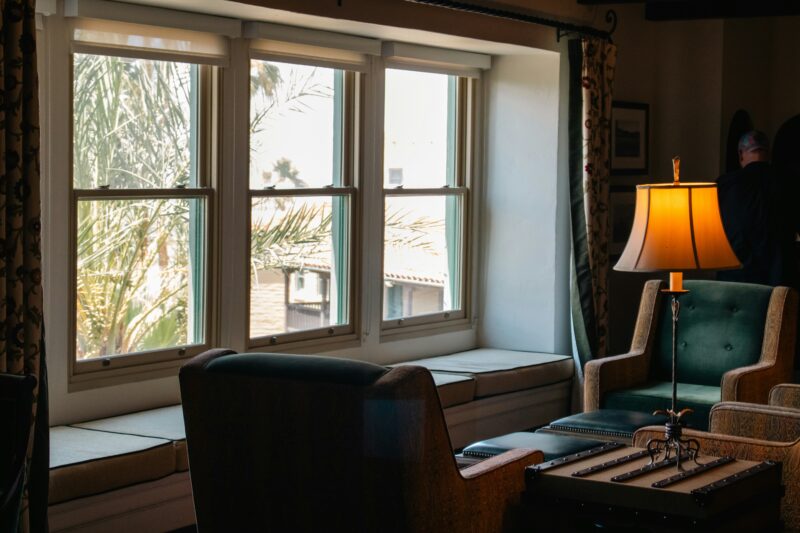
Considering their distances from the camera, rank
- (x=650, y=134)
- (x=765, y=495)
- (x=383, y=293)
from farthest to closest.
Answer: (x=650, y=134) → (x=383, y=293) → (x=765, y=495)

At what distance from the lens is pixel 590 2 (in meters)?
6.90

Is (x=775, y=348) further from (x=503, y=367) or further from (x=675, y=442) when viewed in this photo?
(x=675, y=442)

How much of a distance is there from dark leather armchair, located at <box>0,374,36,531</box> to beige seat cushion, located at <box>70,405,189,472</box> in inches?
57.4

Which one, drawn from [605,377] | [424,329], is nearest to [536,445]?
[605,377]

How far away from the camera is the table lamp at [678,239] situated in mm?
3645

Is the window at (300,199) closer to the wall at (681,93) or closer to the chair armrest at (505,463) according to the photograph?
the wall at (681,93)

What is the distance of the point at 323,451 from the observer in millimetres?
3164

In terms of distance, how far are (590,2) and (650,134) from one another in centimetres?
131

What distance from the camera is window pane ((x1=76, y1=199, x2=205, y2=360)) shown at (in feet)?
16.3

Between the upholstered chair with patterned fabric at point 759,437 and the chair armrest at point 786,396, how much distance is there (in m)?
0.31

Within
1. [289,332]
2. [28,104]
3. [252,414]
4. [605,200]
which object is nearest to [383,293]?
[289,332]

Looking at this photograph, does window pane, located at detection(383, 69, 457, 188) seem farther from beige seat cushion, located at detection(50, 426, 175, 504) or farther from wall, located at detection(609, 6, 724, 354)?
beige seat cushion, located at detection(50, 426, 175, 504)

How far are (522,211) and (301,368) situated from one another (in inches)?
161

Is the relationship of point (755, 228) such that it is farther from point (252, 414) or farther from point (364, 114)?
point (252, 414)
